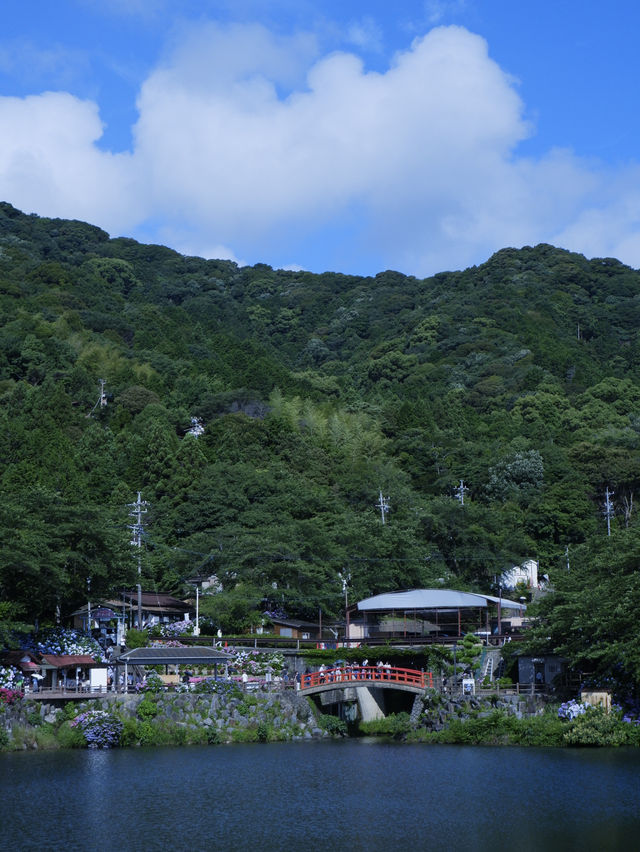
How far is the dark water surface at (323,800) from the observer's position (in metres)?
20.1

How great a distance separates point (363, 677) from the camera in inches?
1427

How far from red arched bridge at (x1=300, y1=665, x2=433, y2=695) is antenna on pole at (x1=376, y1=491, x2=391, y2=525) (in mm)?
21137

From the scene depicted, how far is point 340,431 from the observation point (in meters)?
79.0

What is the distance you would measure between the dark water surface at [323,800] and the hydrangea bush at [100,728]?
1.11 m

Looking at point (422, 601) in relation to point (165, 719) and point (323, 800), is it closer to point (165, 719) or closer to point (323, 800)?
point (165, 719)

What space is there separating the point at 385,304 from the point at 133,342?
48662mm

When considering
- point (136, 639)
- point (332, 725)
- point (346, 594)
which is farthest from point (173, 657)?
point (346, 594)

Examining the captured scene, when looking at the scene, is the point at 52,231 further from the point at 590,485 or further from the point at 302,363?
the point at 590,485

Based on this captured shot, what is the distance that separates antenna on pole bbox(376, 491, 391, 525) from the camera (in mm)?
59906

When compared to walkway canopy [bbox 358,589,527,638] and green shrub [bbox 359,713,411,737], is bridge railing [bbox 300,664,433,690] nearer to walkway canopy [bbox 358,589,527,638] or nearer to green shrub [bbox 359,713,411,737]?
green shrub [bbox 359,713,411,737]

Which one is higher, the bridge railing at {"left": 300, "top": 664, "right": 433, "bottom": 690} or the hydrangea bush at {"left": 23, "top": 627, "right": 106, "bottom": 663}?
the hydrangea bush at {"left": 23, "top": 627, "right": 106, "bottom": 663}

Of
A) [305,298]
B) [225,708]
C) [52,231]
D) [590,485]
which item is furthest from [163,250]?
[225,708]

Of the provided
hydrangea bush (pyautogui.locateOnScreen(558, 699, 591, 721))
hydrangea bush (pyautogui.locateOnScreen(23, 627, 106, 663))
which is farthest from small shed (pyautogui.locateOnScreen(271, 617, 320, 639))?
hydrangea bush (pyautogui.locateOnScreen(558, 699, 591, 721))

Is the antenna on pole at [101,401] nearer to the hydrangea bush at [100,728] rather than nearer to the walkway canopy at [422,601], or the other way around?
the walkway canopy at [422,601]
